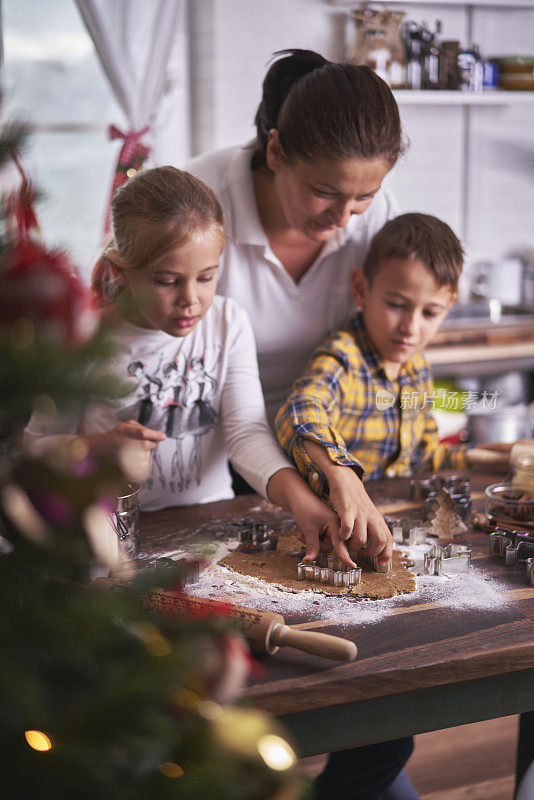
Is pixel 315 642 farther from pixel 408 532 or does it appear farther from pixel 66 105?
pixel 66 105

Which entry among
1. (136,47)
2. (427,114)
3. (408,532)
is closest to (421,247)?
(408,532)

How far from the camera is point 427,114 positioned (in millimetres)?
3553

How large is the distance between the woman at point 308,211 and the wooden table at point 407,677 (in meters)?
0.19

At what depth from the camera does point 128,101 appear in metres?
2.97

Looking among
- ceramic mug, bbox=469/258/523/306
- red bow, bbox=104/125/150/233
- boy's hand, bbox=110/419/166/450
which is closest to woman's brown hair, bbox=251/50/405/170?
boy's hand, bbox=110/419/166/450

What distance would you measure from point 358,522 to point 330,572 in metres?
0.09

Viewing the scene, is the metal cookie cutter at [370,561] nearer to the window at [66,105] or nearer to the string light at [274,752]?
the string light at [274,752]

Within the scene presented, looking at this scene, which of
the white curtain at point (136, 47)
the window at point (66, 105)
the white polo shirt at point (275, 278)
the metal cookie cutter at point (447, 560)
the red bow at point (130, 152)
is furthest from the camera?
the window at point (66, 105)

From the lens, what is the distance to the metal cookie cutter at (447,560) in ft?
3.73

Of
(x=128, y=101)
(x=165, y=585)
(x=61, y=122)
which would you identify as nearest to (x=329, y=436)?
(x=165, y=585)

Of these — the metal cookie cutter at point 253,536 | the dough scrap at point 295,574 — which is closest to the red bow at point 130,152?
the metal cookie cutter at point 253,536

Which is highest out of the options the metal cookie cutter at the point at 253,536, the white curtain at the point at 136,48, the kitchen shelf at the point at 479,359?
the white curtain at the point at 136,48

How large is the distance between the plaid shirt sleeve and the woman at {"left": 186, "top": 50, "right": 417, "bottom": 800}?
14 cm

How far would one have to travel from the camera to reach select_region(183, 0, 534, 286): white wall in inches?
123
